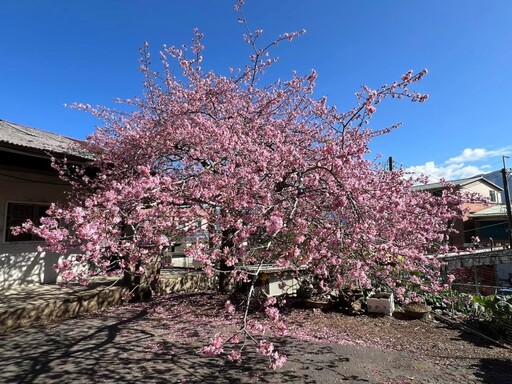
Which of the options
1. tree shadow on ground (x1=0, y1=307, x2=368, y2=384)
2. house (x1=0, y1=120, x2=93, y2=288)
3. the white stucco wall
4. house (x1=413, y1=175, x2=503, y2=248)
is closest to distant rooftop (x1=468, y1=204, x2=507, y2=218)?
house (x1=413, y1=175, x2=503, y2=248)

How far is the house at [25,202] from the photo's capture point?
27.8 ft

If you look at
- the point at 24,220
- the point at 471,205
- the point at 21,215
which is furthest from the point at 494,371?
the point at 471,205

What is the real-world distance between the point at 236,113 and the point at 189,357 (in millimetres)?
4833

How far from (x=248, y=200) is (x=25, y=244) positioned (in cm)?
704

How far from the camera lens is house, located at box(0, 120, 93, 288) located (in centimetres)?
847

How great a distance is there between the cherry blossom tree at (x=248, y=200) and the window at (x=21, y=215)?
255 cm

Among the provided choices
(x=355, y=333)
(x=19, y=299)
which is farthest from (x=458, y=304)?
(x=19, y=299)

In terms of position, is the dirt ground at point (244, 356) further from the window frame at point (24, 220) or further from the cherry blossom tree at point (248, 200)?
the window frame at point (24, 220)

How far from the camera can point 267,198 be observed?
17.2 ft

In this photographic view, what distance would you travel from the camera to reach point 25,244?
8.95 metres

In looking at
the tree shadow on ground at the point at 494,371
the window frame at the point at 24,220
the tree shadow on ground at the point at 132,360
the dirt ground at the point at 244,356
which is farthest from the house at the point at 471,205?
the window frame at the point at 24,220

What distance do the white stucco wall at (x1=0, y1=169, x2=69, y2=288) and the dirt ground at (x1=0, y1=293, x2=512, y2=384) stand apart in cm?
241

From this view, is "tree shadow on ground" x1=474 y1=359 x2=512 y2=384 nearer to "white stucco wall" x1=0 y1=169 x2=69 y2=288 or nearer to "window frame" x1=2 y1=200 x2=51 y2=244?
"white stucco wall" x1=0 y1=169 x2=69 y2=288

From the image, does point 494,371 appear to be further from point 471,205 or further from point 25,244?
point 471,205
